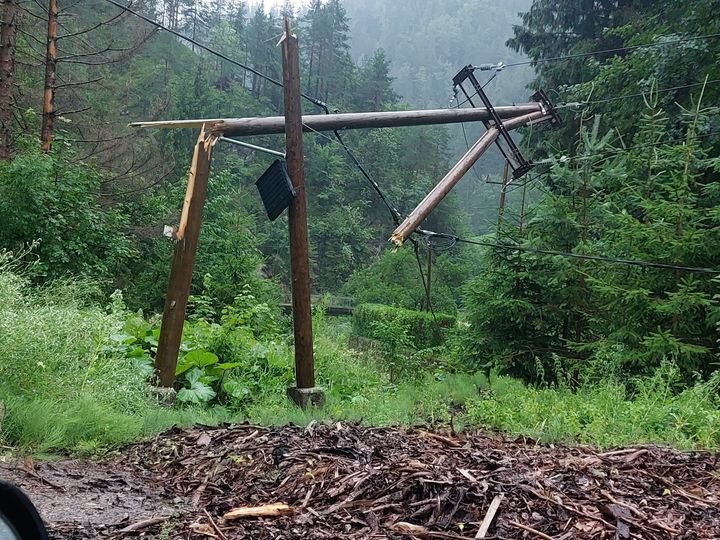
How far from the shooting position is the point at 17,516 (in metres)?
1.38

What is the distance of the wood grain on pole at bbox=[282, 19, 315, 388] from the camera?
7.35 m

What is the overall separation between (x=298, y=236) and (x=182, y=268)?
141 centimetres

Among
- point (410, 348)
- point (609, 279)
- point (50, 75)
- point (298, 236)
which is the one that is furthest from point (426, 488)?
point (410, 348)

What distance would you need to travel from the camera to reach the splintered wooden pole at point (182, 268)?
7078 mm

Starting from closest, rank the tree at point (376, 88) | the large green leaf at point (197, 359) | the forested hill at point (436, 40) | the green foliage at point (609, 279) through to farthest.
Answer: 1. the large green leaf at point (197, 359)
2. the green foliage at point (609, 279)
3. the tree at point (376, 88)
4. the forested hill at point (436, 40)

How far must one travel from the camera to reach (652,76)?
40.8ft

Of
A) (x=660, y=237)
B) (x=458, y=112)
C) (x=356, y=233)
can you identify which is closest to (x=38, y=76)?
(x=458, y=112)

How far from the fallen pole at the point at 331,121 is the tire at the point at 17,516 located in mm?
6422

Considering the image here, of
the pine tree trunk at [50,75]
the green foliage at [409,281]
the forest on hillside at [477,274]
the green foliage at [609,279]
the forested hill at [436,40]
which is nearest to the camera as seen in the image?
the forest on hillside at [477,274]

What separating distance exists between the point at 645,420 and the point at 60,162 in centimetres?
1093

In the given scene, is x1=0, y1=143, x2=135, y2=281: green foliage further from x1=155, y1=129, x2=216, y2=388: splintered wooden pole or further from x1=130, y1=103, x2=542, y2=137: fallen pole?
x1=130, y1=103, x2=542, y2=137: fallen pole

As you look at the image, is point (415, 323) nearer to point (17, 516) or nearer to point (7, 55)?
point (7, 55)

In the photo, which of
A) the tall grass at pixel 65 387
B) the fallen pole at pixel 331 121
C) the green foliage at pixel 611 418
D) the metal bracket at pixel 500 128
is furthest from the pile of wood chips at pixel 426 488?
the metal bracket at pixel 500 128

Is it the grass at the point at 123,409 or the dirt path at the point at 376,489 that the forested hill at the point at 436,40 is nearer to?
the grass at the point at 123,409
